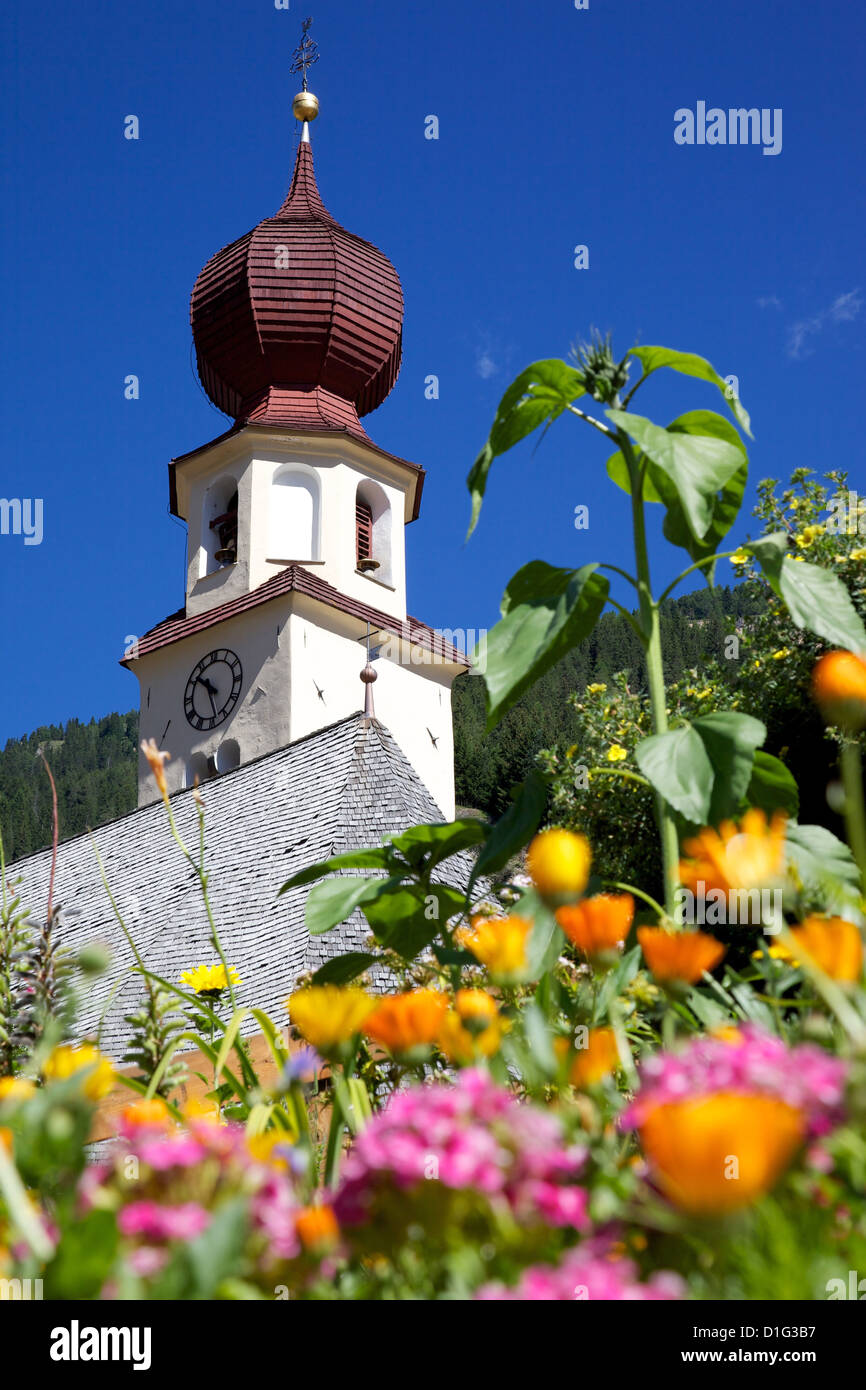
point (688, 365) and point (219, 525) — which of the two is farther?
point (219, 525)

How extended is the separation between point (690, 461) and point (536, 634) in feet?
1.05

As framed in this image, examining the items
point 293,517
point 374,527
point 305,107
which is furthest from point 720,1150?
point 305,107

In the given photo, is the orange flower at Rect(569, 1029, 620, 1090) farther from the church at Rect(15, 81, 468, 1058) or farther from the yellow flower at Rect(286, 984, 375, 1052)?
the church at Rect(15, 81, 468, 1058)

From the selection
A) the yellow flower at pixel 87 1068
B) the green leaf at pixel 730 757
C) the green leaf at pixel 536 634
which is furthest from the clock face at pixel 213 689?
the yellow flower at pixel 87 1068

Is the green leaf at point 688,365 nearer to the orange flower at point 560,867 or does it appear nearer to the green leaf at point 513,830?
the green leaf at point 513,830

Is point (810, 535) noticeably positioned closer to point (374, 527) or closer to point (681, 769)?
point (681, 769)

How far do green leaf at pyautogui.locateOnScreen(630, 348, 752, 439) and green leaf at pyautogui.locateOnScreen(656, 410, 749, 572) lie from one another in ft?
0.08

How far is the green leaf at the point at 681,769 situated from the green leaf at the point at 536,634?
177 mm

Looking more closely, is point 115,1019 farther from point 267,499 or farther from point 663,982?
point 267,499

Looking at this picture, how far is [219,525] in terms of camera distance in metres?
26.4

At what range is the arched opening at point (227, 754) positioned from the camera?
2306 cm
